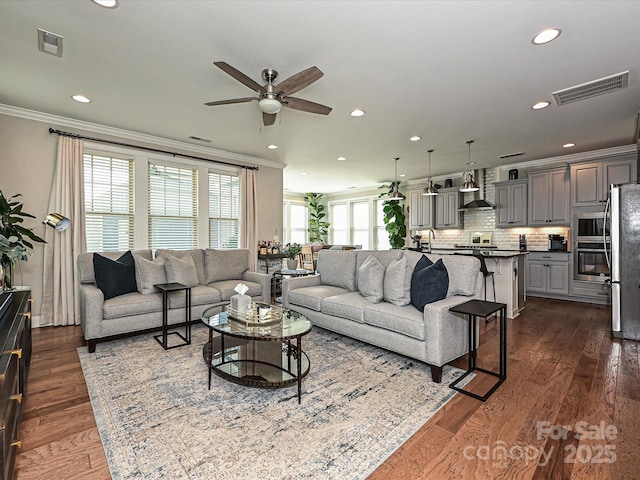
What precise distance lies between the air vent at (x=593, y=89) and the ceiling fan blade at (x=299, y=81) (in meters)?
2.75

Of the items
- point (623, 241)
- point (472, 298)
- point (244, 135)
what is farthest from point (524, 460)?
point (244, 135)

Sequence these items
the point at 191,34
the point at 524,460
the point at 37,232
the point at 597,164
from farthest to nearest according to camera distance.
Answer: the point at 597,164
the point at 37,232
the point at 191,34
the point at 524,460

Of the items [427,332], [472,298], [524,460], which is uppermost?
[472,298]

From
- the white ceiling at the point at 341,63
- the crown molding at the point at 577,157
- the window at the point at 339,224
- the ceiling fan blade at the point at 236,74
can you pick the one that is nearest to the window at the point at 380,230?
the window at the point at 339,224

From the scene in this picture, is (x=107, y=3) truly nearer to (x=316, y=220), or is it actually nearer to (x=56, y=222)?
(x=56, y=222)

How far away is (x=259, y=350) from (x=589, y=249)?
6.04 m

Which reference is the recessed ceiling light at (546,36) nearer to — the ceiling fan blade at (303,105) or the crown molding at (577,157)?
the ceiling fan blade at (303,105)

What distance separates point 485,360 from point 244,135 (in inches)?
173

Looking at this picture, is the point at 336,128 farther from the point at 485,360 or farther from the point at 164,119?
the point at 485,360

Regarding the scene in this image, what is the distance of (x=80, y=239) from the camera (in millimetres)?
Result: 4316

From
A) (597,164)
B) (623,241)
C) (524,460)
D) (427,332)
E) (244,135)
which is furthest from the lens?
(597,164)

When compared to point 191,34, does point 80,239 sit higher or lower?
lower

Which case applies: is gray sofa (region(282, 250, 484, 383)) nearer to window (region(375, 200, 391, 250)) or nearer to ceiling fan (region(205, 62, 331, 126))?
ceiling fan (region(205, 62, 331, 126))

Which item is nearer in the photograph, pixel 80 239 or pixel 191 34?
pixel 191 34
